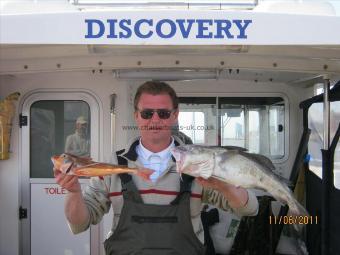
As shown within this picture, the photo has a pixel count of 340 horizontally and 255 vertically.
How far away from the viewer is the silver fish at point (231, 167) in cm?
214

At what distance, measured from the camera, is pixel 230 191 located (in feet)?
7.89

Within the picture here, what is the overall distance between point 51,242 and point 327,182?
9.27 feet

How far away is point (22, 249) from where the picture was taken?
4.70 m

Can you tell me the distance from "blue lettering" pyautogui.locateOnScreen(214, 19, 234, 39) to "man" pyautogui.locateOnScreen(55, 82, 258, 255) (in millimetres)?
484

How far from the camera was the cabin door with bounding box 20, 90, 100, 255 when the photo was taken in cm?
467

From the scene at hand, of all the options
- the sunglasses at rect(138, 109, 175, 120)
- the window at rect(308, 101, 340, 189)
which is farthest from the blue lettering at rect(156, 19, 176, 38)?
the window at rect(308, 101, 340, 189)

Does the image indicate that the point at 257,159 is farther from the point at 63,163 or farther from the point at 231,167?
the point at 63,163

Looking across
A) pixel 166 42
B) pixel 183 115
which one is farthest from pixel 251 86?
pixel 166 42

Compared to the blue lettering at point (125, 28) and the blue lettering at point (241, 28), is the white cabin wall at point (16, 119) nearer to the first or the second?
the blue lettering at point (125, 28)

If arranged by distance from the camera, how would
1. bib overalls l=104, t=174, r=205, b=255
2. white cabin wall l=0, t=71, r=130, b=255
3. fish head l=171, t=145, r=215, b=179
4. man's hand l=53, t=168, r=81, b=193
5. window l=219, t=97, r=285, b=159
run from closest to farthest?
1. fish head l=171, t=145, r=215, b=179
2. man's hand l=53, t=168, r=81, b=193
3. bib overalls l=104, t=174, r=205, b=255
4. white cabin wall l=0, t=71, r=130, b=255
5. window l=219, t=97, r=285, b=159

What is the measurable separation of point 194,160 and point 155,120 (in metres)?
0.58

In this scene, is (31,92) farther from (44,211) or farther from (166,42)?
(166,42)

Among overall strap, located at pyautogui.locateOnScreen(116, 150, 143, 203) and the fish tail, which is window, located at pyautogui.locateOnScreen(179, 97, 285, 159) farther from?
the fish tail

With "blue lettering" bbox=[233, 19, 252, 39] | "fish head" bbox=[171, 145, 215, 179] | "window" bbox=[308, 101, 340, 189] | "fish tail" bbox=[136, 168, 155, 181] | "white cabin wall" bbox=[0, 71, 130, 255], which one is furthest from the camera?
"white cabin wall" bbox=[0, 71, 130, 255]
